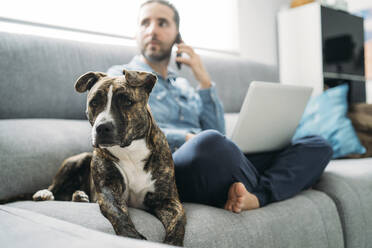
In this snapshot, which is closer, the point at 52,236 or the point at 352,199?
the point at 52,236

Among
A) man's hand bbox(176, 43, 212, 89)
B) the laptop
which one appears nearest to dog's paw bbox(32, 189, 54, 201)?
the laptop

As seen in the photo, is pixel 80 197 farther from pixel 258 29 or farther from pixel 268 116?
pixel 258 29

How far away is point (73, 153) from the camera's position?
1457 millimetres

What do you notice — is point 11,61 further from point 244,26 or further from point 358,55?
point 358,55

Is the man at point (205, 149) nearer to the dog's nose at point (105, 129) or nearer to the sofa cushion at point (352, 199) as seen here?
the sofa cushion at point (352, 199)

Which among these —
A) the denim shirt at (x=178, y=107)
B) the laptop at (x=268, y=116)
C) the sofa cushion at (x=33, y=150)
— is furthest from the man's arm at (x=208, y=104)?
the sofa cushion at (x=33, y=150)

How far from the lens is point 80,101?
1.65m

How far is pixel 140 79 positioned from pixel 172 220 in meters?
0.40

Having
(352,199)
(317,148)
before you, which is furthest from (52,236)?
(352,199)

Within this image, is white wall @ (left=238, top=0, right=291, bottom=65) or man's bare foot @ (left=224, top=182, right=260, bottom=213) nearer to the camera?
man's bare foot @ (left=224, top=182, right=260, bottom=213)

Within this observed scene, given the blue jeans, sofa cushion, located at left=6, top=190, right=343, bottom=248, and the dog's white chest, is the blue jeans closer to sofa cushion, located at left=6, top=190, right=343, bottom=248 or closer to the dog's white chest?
sofa cushion, located at left=6, top=190, right=343, bottom=248

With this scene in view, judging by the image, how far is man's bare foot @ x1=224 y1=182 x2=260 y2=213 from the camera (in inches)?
44.0

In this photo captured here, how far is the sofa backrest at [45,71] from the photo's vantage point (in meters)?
1.47

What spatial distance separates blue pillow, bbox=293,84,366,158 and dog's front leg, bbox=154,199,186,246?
137 centimetres
